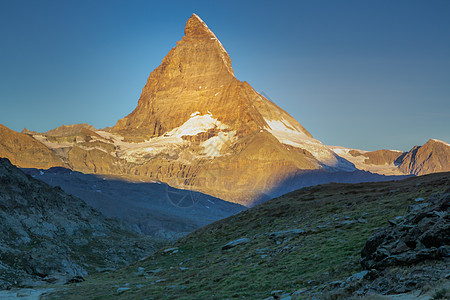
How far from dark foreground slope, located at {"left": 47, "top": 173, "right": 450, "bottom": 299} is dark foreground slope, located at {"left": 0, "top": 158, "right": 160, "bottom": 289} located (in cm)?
1266

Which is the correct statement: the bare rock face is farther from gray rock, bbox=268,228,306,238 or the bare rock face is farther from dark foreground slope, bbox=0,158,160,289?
dark foreground slope, bbox=0,158,160,289

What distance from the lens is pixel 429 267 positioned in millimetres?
16469

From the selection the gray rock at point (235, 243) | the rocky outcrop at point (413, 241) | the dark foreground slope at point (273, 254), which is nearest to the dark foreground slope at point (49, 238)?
the dark foreground slope at point (273, 254)

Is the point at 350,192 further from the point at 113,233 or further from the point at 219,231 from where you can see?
the point at 113,233

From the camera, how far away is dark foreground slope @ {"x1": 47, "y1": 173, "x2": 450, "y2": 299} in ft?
81.9

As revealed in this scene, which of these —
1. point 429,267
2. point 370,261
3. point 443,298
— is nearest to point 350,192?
point 370,261

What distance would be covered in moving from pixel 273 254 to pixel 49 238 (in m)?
54.2

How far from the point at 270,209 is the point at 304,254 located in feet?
74.8

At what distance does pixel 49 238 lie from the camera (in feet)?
236

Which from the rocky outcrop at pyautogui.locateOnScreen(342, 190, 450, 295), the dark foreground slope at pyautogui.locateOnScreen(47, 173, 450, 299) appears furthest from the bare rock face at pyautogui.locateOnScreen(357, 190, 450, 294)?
the dark foreground slope at pyautogui.locateOnScreen(47, 173, 450, 299)

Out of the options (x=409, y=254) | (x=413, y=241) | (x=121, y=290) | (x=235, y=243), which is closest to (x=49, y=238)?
(x=235, y=243)

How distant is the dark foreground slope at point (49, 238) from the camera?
50531mm

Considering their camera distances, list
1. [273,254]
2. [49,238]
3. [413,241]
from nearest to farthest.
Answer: [413,241]
[273,254]
[49,238]

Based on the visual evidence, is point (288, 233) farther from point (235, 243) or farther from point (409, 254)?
point (409, 254)
